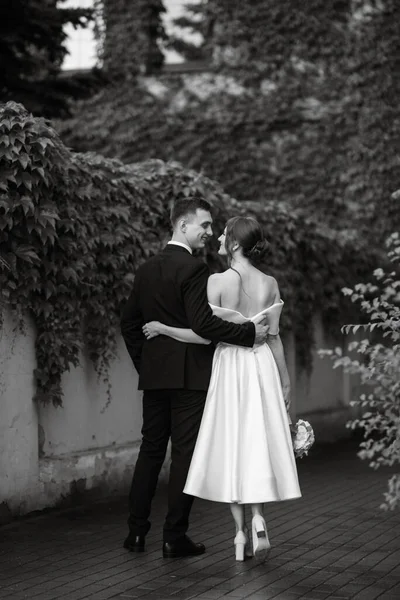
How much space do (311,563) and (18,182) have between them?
10.2ft

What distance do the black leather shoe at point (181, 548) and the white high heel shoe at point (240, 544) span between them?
285 millimetres

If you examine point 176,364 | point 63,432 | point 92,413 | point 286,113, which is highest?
point 286,113

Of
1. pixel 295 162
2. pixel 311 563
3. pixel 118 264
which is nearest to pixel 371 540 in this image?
pixel 311 563

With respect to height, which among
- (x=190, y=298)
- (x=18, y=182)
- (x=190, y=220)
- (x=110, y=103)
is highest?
(x=110, y=103)

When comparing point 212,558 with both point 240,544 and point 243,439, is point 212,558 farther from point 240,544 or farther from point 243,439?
point 243,439

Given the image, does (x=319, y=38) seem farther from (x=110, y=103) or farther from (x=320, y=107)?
(x=110, y=103)

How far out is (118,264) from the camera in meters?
8.07

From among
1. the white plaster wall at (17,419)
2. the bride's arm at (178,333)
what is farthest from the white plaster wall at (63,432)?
the bride's arm at (178,333)

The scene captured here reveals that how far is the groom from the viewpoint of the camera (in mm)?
5711

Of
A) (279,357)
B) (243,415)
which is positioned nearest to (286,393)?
(279,357)

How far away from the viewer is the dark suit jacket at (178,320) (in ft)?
18.5

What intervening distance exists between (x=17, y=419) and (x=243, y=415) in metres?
2.10

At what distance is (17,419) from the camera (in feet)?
23.4

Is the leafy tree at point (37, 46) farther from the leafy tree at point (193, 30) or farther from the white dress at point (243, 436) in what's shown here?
the white dress at point (243, 436)
